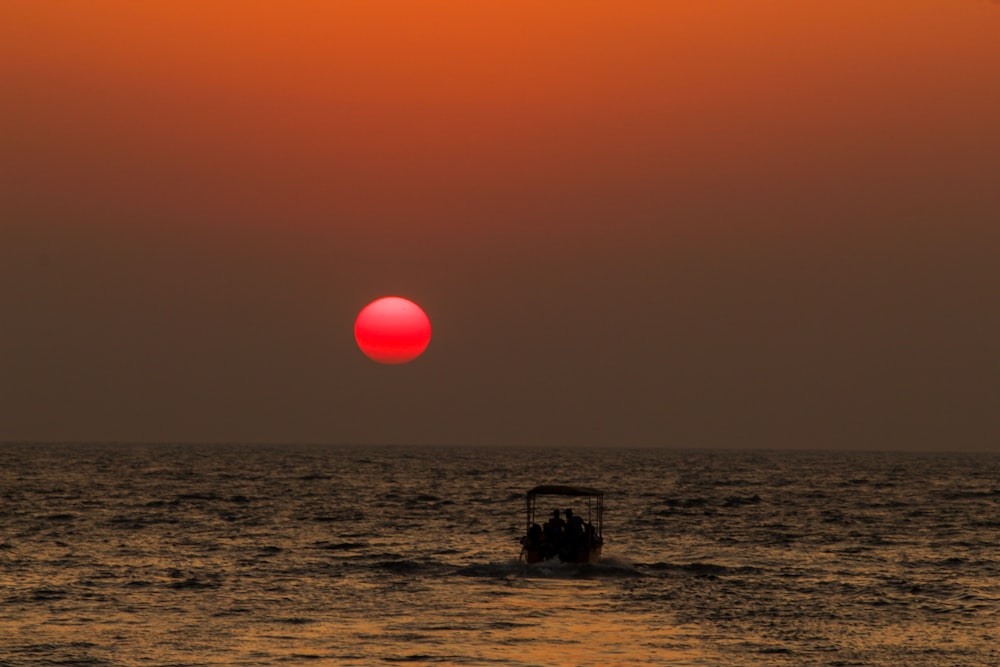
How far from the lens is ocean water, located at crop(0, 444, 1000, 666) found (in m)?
29.1

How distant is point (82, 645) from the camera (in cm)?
2867

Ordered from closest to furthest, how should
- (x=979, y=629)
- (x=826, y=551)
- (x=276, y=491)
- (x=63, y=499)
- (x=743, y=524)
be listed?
(x=979, y=629) → (x=826, y=551) → (x=743, y=524) → (x=63, y=499) → (x=276, y=491)

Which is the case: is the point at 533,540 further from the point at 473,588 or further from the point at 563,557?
the point at 473,588

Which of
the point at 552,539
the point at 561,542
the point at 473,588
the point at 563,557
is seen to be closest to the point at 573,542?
the point at 561,542

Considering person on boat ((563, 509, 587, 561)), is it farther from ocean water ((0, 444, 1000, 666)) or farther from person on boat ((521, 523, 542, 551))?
person on boat ((521, 523, 542, 551))

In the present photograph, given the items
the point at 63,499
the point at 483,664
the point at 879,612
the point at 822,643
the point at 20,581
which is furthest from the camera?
the point at 63,499

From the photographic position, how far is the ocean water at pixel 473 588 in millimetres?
29109

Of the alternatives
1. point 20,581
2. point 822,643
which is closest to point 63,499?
point 20,581

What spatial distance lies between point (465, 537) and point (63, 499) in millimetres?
38839

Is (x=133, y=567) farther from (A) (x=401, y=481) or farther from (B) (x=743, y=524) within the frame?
(A) (x=401, y=481)

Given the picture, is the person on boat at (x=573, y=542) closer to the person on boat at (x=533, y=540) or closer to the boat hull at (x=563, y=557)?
the boat hull at (x=563, y=557)

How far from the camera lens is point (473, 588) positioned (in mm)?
40844

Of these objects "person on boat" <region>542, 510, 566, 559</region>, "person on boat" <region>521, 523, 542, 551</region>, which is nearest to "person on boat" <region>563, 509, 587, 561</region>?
"person on boat" <region>542, 510, 566, 559</region>

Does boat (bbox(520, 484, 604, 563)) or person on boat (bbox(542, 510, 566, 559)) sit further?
person on boat (bbox(542, 510, 566, 559))
